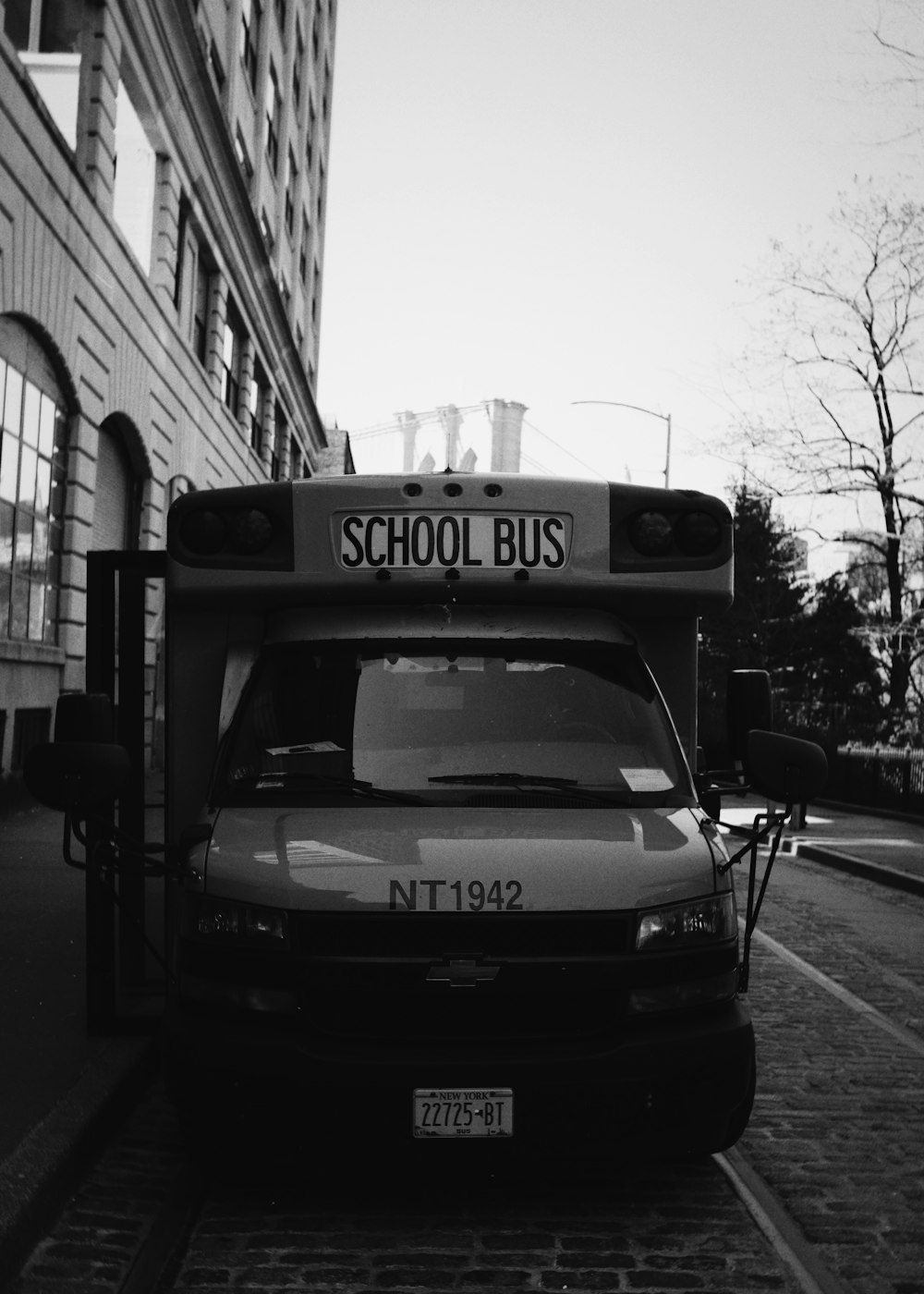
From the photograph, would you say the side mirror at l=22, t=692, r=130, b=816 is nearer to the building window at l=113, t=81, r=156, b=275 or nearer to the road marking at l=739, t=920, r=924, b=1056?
the road marking at l=739, t=920, r=924, b=1056

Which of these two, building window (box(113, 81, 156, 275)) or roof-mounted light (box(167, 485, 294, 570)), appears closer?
roof-mounted light (box(167, 485, 294, 570))

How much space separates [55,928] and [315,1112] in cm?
534

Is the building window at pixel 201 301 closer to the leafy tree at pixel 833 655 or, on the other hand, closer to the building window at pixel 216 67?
the building window at pixel 216 67

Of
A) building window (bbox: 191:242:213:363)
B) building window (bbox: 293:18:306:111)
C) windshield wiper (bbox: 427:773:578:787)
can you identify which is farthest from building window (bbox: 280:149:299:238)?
windshield wiper (bbox: 427:773:578:787)

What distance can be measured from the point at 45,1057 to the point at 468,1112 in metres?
2.34

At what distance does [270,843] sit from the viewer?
451 centimetres

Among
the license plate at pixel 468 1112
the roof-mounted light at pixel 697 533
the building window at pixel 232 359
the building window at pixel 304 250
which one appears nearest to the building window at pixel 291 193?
the building window at pixel 304 250

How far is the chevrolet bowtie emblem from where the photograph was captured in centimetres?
430

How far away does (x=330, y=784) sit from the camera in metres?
4.91

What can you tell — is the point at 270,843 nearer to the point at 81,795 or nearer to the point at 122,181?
the point at 81,795

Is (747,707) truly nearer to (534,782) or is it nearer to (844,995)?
(534,782)

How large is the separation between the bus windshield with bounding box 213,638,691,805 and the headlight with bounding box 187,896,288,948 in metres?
0.51

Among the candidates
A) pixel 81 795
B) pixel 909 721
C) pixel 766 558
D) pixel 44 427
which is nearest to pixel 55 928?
pixel 81 795

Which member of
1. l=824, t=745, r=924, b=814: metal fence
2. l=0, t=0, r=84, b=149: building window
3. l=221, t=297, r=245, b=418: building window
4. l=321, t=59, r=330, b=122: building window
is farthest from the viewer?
l=321, t=59, r=330, b=122: building window
